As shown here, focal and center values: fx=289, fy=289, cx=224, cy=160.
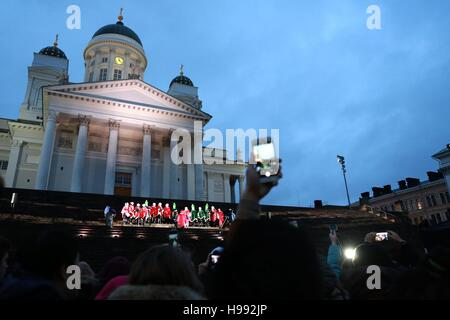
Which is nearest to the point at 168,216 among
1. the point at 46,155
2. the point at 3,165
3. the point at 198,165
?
the point at 198,165

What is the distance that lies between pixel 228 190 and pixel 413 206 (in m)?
Answer: 35.8

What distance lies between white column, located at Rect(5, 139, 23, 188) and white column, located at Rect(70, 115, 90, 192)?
10.1m

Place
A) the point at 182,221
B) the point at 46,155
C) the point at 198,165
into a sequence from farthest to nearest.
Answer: the point at 198,165, the point at 46,155, the point at 182,221

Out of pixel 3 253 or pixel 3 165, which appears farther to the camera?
pixel 3 165

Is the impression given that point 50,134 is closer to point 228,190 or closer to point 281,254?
point 228,190

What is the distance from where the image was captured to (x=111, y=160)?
89.1ft

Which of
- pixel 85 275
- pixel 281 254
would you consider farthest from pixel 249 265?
pixel 85 275

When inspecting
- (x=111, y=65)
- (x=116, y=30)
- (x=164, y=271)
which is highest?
(x=116, y=30)

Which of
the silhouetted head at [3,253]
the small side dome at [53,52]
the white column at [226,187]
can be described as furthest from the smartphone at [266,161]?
the small side dome at [53,52]

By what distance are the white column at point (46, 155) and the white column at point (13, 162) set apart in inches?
338

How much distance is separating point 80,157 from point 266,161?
91.1 feet

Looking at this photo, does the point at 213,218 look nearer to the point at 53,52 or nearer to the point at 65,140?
the point at 65,140
